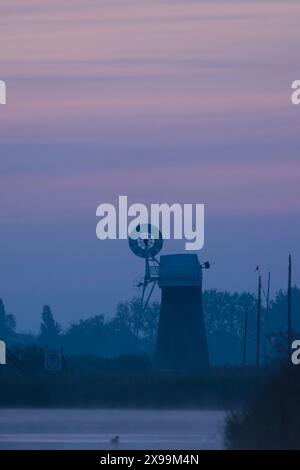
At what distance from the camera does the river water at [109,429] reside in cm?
3172

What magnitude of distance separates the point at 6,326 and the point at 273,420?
477 ft

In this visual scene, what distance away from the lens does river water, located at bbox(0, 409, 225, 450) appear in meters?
31.7

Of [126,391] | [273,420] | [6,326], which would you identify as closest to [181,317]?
[126,391]

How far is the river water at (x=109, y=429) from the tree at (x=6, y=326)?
108584 mm

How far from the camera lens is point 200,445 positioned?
102 feet

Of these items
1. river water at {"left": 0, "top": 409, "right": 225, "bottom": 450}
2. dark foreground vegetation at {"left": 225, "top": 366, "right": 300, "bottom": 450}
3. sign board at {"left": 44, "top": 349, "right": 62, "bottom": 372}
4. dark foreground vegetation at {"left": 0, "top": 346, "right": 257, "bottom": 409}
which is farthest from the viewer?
sign board at {"left": 44, "top": 349, "right": 62, "bottom": 372}

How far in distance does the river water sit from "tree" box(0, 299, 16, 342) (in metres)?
109

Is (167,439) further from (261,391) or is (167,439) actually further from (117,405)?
(117,405)

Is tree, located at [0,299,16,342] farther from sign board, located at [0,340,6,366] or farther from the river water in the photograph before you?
the river water

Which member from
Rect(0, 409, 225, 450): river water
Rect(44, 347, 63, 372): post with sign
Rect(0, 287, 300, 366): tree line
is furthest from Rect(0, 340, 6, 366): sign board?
Rect(0, 287, 300, 366): tree line

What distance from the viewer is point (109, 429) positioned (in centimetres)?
3862

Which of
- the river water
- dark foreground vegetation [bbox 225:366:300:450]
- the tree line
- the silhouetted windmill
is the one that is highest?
the tree line

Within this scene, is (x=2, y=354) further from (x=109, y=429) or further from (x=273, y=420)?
A: (x=273, y=420)
